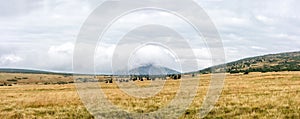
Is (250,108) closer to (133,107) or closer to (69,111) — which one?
(133,107)

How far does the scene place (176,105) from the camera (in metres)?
29.2

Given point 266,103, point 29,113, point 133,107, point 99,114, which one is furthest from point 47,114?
point 266,103

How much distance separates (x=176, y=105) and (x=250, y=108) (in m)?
5.86

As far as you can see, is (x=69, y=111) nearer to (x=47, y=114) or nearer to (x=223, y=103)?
(x=47, y=114)

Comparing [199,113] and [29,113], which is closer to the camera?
[199,113]

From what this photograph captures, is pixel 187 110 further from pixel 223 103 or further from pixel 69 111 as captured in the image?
pixel 69 111

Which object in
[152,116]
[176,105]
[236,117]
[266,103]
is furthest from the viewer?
[176,105]

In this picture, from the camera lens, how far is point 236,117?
23312 mm

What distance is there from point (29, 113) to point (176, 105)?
35.1 ft

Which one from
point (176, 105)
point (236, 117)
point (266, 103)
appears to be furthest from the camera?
point (176, 105)

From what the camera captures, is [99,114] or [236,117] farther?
[99,114]

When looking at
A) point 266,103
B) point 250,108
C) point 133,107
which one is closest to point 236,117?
point 250,108

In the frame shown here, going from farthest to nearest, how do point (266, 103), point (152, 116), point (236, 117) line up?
point (266, 103) → point (152, 116) → point (236, 117)

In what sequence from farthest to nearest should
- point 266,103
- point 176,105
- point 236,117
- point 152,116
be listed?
point 176,105
point 266,103
point 152,116
point 236,117
